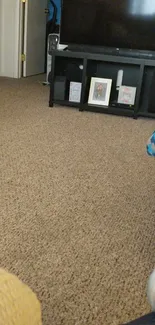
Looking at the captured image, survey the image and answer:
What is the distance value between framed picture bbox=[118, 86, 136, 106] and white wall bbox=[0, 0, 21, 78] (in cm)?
178

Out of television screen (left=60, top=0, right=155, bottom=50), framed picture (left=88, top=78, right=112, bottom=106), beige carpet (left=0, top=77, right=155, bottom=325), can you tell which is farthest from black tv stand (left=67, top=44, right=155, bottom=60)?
beige carpet (left=0, top=77, right=155, bottom=325)

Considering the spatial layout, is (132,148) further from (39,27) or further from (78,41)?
(39,27)

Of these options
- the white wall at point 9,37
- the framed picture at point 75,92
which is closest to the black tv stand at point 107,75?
the framed picture at point 75,92

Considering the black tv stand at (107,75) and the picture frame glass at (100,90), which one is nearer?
the black tv stand at (107,75)

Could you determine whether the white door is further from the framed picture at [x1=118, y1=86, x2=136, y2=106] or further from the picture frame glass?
the framed picture at [x1=118, y1=86, x2=136, y2=106]

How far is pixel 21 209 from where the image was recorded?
130cm

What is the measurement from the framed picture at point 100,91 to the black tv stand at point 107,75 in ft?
0.18

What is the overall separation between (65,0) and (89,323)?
2700 millimetres

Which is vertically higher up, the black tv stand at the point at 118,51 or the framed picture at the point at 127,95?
the black tv stand at the point at 118,51

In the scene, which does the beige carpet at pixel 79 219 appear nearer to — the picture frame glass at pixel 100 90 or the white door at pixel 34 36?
the picture frame glass at pixel 100 90

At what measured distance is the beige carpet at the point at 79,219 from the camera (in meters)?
0.89

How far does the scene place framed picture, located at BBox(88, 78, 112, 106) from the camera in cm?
301

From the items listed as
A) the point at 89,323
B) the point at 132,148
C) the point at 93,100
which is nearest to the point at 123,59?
the point at 93,100

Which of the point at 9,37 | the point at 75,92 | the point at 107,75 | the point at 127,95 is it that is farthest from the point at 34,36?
the point at 127,95
